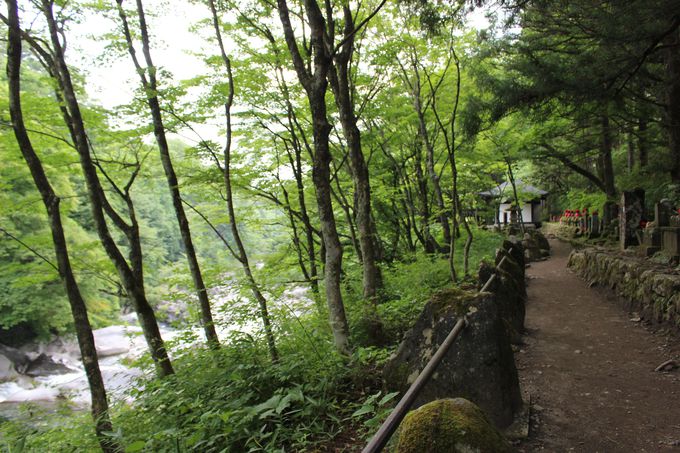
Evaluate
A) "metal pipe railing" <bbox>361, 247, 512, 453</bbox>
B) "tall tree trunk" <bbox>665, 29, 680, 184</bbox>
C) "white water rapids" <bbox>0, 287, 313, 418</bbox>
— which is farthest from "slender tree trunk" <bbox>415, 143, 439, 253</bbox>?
"metal pipe railing" <bbox>361, 247, 512, 453</bbox>

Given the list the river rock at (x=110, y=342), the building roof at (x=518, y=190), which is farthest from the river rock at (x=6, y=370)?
the building roof at (x=518, y=190)

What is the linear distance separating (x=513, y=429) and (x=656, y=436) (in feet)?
4.14

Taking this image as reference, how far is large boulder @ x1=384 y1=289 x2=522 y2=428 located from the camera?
3107mm

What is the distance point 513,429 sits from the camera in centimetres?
314

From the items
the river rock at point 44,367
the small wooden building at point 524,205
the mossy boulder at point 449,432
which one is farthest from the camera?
the small wooden building at point 524,205

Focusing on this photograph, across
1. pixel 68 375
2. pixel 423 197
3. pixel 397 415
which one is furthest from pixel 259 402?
pixel 68 375

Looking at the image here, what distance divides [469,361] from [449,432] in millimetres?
1527

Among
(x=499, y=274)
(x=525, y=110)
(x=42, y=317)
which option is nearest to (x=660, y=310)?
(x=499, y=274)

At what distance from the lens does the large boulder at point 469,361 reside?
311 cm

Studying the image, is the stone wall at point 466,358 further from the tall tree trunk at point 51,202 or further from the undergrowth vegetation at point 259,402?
the tall tree trunk at point 51,202

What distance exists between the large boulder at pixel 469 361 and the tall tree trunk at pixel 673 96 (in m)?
6.98

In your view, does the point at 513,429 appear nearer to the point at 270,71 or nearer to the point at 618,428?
the point at 618,428

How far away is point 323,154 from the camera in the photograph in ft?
15.0

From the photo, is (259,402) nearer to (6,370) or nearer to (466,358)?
(466,358)
